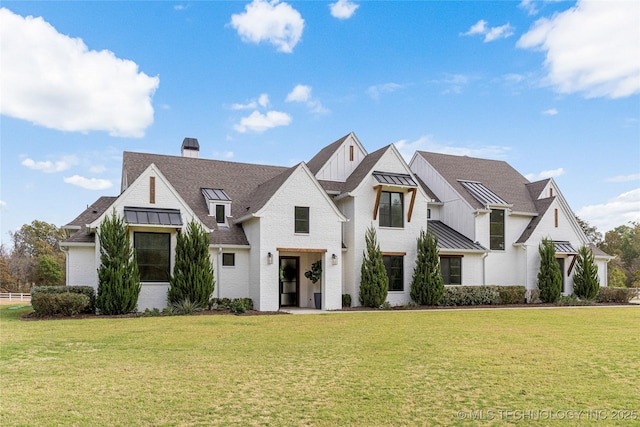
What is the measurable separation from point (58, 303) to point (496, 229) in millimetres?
22676

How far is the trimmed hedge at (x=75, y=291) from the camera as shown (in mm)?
19672

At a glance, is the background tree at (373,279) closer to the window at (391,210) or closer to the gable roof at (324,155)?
the window at (391,210)

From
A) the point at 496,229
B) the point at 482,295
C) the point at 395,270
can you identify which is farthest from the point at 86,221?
the point at 496,229

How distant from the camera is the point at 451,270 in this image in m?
28.2

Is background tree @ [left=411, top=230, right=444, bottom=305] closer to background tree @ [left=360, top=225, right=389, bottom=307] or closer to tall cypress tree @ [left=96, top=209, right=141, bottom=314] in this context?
background tree @ [left=360, top=225, right=389, bottom=307]

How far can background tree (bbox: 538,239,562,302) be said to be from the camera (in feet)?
95.8

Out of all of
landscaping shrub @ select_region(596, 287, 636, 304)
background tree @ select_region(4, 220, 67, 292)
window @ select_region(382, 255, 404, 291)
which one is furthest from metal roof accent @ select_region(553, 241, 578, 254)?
background tree @ select_region(4, 220, 67, 292)

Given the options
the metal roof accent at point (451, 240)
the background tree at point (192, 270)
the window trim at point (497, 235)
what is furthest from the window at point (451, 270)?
the background tree at point (192, 270)

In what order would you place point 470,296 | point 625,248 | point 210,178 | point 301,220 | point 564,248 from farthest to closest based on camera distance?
point 625,248 < point 564,248 < point 210,178 < point 470,296 < point 301,220

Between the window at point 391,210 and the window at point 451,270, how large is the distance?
366cm

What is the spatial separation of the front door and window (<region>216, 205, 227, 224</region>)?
3432mm

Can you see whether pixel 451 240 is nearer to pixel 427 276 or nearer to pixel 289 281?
pixel 427 276

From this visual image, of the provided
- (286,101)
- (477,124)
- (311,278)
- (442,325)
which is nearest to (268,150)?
(286,101)

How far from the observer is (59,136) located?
23047 millimetres
